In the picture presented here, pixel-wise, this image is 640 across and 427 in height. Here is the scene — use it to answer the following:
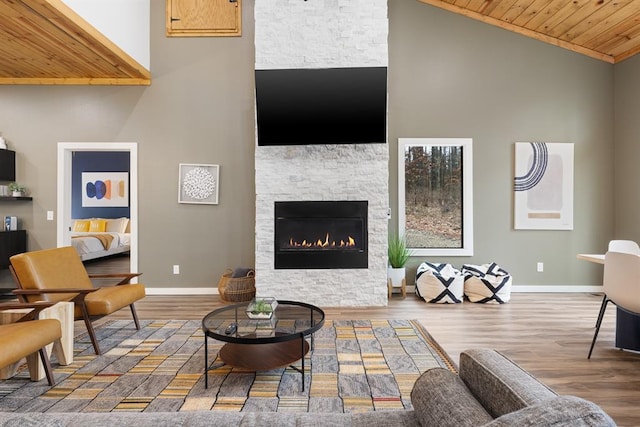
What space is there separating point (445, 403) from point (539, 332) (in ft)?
9.75

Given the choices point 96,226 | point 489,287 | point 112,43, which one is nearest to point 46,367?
point 112,43

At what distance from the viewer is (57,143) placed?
478 centimetres

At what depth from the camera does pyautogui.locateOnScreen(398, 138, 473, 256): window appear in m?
4.91

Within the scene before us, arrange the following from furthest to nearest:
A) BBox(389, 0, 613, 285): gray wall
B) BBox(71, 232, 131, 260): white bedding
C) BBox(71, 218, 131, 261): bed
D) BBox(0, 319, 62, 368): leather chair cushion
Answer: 1. BBox(71, 218, 131, 261): bed
2. BBox(71, 232, 131, 260): white bedding
3. BBox(389, 0, 613, 285): gray wall
4. BBox(0, 319, 62, 368): leather chair cushion

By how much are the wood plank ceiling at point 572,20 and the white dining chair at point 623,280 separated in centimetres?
294

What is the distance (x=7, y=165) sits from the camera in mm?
4598

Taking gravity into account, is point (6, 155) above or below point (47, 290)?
above

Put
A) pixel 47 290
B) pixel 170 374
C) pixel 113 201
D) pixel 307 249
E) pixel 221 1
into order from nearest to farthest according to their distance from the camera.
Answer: pixel 170 374, pixel 47 290, pixel 307 249, pixel 221 1, pixel 113 201

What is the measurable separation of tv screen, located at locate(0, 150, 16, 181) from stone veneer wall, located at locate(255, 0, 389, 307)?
3.22 metres

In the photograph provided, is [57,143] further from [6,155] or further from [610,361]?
[610,361]

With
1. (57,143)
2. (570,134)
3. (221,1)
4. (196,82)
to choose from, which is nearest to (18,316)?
(57,143)

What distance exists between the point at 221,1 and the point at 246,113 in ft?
4.88

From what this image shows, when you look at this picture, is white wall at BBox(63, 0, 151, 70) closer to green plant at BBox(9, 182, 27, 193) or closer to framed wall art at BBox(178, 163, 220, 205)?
framed wall art at BBox(178, 163, 220, 205)

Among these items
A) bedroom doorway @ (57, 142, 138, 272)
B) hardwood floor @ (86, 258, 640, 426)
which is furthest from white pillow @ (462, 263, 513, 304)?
bedroom doorway @ (57, 142, 138, 272)
